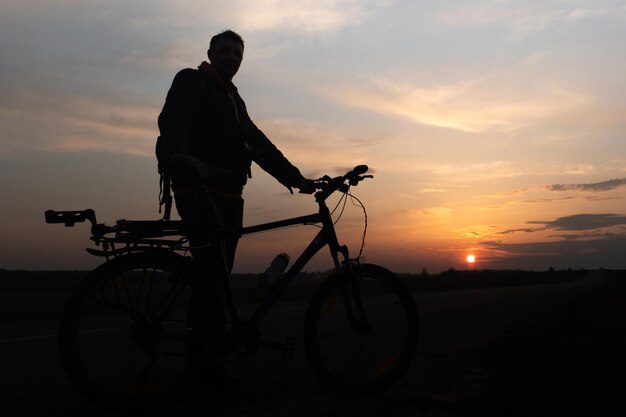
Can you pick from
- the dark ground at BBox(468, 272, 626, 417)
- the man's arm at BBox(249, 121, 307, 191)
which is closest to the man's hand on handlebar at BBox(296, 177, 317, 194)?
the man's arm at BBox(249, 121, 307, 191)

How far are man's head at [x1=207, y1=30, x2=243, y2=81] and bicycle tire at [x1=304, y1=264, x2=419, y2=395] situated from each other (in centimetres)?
178

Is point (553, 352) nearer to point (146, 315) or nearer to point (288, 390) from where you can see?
point (288, 390)

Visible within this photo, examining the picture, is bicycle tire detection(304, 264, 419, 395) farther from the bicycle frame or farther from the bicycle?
the bicycle frame

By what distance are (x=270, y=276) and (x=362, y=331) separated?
84 cm

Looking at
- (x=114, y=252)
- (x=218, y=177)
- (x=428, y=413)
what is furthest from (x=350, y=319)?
(x=114, y=252)

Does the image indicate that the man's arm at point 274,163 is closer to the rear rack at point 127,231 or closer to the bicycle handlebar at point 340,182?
the bicycle handlebar at point 340,182

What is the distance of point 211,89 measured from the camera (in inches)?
182

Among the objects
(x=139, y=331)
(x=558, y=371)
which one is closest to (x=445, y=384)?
(x=558, y=371)

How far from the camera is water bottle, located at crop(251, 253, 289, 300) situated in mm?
4363

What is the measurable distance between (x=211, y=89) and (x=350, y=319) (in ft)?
6.48

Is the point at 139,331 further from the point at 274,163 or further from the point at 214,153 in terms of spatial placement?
the point at 274,163

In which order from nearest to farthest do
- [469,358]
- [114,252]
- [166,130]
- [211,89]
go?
[114,252] < [166,130] < [211,89] < [469,358]

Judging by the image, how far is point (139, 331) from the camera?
150 inches

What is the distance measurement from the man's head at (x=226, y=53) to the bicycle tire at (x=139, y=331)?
1.66 metres
